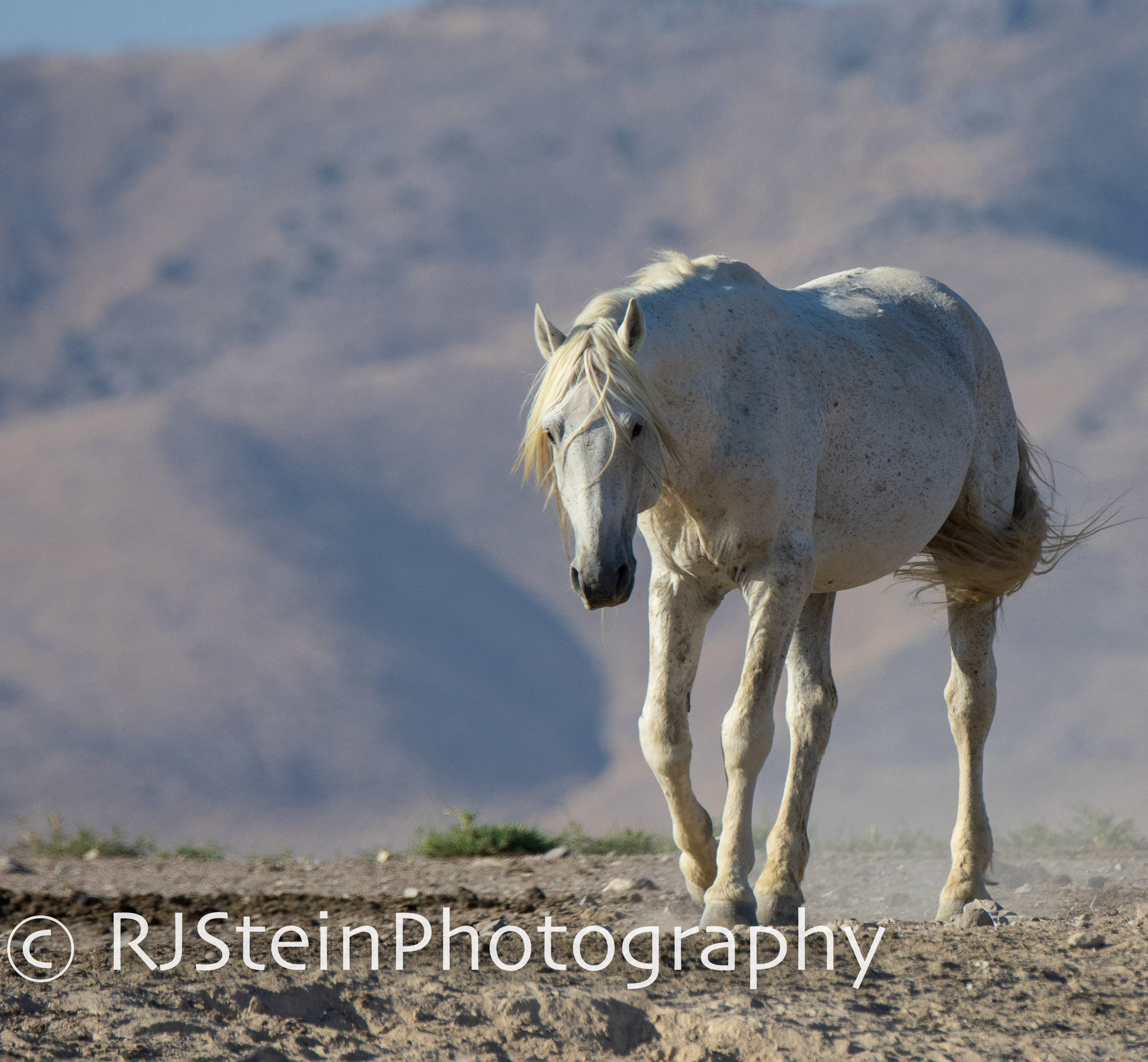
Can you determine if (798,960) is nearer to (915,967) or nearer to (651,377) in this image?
(915,967)

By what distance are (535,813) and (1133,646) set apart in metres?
19.6

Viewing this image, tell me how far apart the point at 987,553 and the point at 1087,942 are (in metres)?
2.24

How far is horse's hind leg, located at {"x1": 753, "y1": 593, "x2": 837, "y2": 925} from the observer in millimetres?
5188

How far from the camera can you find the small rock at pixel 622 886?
258 inches

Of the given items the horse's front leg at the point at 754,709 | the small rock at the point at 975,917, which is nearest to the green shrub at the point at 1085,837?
the small rock at the point at 975,917

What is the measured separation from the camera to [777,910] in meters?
5.13

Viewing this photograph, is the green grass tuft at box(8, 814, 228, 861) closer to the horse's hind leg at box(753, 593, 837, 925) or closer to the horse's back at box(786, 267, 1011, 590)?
the horse's hind leg at box(753, 593, 837, 925)

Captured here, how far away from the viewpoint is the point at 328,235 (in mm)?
77875

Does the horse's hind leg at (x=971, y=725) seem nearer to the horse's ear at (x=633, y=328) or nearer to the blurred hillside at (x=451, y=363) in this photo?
the horse's ear at (x=633, y=328)

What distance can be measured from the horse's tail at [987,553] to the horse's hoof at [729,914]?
214 centimetres

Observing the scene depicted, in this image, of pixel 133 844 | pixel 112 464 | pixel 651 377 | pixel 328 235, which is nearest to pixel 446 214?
pixel 328 235

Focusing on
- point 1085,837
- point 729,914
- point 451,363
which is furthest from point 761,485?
point 451,363

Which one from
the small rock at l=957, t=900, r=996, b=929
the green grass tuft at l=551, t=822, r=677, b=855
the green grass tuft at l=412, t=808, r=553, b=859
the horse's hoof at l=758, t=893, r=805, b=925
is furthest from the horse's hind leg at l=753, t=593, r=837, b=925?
the green grass tuft at l=412, t=808, r=553, b=859

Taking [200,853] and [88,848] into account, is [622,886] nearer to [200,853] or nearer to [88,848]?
[200,853]
